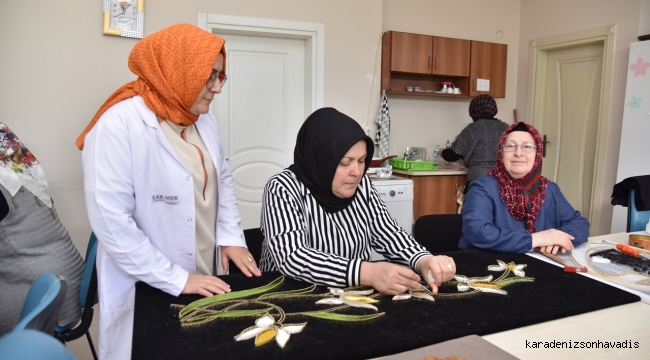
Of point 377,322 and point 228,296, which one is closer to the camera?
point 377,322

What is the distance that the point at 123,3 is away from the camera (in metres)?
3.15

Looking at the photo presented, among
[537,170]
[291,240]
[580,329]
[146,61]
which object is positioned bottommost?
[580,329]

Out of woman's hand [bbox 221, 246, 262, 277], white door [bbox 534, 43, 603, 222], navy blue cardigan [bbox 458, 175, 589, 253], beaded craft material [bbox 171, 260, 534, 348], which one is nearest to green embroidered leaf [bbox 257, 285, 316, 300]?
beaded craft material [bbox 171, 260, 534, 348]

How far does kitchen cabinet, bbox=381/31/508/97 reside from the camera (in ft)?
13.5

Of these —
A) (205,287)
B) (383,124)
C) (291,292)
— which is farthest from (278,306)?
(383,124)

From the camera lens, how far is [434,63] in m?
4.30

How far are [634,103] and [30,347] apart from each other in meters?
4.16

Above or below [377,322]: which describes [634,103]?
above

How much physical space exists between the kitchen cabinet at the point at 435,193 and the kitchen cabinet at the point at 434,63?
0.89 meters

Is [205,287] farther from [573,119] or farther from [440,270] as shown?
[573,119]

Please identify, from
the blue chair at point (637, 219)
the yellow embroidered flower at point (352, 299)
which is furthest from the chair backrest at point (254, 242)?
the blue chair at point (637, 219)

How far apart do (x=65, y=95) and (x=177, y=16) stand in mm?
985

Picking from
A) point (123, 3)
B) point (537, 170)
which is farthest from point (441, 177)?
point (123, 3)

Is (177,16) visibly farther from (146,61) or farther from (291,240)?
(291,240)
